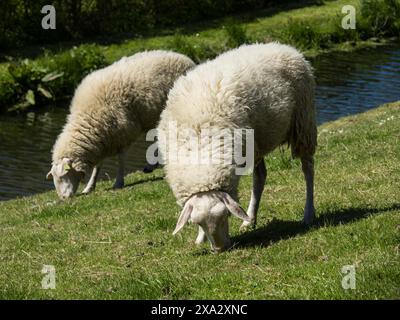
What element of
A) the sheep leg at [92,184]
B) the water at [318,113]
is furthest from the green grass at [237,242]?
the water at [318,113]

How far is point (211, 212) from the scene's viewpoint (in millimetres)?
6902

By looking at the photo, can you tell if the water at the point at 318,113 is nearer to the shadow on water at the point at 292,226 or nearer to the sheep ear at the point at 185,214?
the shadow on water at the point at 292,226

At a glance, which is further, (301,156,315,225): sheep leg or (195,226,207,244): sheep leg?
(301,156,315,225): sheep leg

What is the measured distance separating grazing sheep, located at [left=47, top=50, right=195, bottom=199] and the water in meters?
2.29

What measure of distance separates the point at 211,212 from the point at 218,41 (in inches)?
792

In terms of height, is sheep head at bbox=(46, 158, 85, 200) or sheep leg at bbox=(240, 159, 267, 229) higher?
sheep leg at bbox=(240, 159, 267, 229)

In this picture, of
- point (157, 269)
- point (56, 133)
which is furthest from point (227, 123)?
point (56, 133)

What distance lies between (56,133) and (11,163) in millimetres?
2567

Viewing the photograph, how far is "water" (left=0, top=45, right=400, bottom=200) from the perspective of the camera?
16016 mm

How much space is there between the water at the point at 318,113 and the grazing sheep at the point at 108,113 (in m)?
2.29

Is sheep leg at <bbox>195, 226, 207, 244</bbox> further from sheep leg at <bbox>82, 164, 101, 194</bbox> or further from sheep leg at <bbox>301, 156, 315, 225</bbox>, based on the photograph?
sheep leg at <bbox>82, 164, 101, 194</bbox>

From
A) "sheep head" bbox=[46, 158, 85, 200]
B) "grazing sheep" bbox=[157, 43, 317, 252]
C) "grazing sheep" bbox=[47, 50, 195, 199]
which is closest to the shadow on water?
"grazing sheep" bbox=[157, 43, 317, 252]

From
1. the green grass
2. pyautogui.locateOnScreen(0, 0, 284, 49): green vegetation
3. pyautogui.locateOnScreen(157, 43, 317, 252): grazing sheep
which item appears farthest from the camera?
pyautogui.locateOnScreen(0, 0, 284, 49): green vegetation
